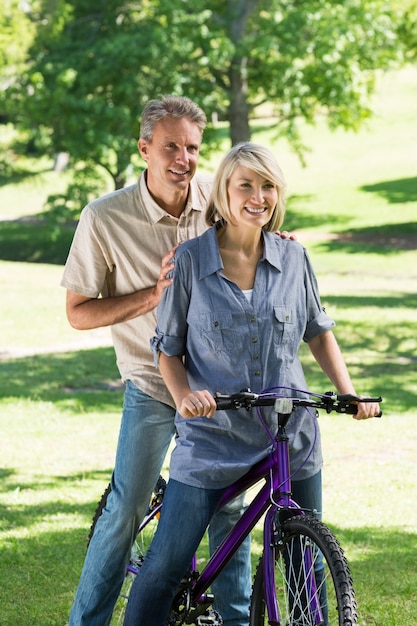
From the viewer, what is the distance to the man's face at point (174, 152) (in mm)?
3859

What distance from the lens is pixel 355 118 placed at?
86.3 feet

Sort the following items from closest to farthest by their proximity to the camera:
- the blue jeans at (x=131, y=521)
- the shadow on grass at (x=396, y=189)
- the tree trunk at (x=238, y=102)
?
the blue jeans at (x=131, y=521)
the tree trunk at (x=238, y=102)
the shadow on grass at (x=396, y=189)

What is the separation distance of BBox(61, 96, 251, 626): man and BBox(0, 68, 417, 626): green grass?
1152mm

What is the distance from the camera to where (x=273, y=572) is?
3.33 meters

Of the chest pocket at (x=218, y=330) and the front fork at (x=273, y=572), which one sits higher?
the chest pocket at (x=218, y=330)

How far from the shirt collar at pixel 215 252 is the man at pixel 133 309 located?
41 centimetres

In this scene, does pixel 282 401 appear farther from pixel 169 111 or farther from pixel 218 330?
pixel 169 111

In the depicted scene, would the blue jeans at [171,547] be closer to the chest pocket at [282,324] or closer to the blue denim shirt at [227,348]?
the blue denim shirt at [227,348]

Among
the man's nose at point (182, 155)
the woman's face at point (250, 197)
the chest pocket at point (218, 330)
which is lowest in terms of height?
the chest pocket at point (218, 330)

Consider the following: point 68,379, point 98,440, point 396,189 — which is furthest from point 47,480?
point 396,189

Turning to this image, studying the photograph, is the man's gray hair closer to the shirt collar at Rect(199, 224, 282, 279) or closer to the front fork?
the shirt collar at Rect(199, 224, 282, 279)

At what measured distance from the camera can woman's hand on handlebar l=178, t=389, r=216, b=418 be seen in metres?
3.13

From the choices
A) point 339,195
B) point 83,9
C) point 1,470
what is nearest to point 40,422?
point 1,470

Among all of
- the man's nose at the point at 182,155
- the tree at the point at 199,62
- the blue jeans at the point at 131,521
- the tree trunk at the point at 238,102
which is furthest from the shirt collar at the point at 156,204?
the tree trunk at the point at 238,102
